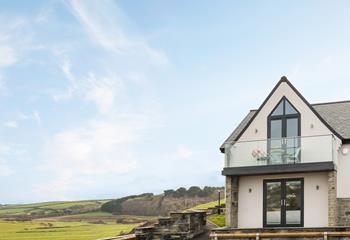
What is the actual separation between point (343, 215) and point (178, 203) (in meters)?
16.9

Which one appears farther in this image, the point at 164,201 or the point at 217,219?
the point at 164,201

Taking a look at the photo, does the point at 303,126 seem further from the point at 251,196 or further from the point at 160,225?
the point at 160,225

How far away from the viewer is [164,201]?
37062mm

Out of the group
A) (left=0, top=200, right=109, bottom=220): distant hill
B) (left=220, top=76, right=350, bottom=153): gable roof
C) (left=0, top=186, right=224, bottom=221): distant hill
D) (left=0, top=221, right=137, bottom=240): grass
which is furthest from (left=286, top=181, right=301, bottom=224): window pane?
(left=0, top=200, right=109, bottom=220): distant hill

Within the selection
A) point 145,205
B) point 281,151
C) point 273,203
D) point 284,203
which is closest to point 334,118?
point 281,151

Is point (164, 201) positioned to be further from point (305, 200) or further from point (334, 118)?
point (305, 200)

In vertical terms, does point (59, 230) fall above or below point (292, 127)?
below

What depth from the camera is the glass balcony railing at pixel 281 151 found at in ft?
70.1

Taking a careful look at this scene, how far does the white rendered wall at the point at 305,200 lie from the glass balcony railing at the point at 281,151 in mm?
794

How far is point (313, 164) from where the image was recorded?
21281 mm

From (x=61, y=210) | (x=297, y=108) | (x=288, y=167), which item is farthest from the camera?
(x=61, y=210)

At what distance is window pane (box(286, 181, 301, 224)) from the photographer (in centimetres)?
2172

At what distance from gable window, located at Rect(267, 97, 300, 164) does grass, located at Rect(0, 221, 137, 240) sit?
977 cm

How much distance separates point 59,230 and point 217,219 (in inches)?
411
